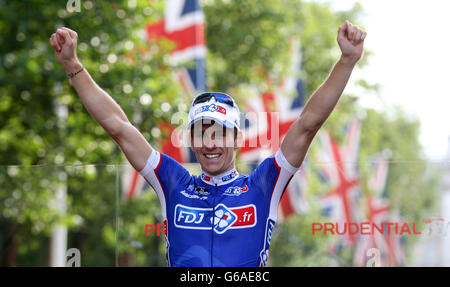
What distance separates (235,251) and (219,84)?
661 inches

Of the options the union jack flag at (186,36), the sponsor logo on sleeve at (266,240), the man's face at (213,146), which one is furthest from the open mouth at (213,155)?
the union jack flag at (186,36)

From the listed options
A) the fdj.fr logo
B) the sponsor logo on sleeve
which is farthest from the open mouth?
the sponsor logo on sleeve

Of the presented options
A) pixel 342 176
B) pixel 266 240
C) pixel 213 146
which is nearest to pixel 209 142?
pixel 213 146

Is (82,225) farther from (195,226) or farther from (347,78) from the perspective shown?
(347,78)

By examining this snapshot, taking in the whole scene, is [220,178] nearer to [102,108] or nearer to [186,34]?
[102,108]

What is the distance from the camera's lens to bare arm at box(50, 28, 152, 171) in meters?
3.41

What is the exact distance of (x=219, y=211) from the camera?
3297 millimetres

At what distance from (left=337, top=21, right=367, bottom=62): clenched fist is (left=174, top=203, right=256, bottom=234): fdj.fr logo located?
2.65 feet

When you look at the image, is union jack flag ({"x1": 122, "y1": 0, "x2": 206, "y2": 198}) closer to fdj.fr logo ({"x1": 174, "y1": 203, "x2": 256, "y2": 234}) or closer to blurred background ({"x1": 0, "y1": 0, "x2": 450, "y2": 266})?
blurred background ({"x1": 0, "y1": 0, "x2": 450, "y2": 266})

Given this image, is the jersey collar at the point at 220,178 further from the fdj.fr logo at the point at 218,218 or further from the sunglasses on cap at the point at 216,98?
the sunglasses on cap at the point at 216,98

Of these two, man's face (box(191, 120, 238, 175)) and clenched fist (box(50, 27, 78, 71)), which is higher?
clenched fist (box(50, 27, 78, 71))

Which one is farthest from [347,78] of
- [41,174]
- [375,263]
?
[41,174]

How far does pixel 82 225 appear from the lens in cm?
732

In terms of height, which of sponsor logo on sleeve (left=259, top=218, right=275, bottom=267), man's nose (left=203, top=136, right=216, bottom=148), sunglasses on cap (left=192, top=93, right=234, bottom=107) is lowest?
sponsor logo on sleeve (left=259, top=218, right=275, bottom=267)
